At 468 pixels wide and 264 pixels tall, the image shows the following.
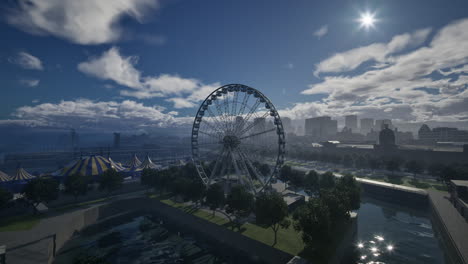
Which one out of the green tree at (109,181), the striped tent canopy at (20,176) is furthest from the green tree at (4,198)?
A: the striped tent canopy at (20,176)

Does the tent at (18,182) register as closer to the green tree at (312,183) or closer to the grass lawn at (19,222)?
the grass lawn at (19,222)

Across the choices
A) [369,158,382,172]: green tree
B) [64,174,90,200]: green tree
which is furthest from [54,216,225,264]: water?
[369,158,382,172]: green tree

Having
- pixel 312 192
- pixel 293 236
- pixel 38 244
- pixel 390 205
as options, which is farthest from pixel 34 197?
pixel 390 205

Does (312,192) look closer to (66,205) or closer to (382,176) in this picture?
(382,176)

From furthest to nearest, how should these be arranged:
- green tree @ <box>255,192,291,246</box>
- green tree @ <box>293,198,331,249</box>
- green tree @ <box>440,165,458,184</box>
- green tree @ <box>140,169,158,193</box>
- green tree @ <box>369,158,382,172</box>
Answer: green tree @ <box>369,158,382,172</box>
green tree @ <box>440,165,458,184</box>
green tree @ <box>140,169,158,193</box>
green tree @ <box>255,192,291,246</box>
green tree @ <box>293,198,331,249</box>

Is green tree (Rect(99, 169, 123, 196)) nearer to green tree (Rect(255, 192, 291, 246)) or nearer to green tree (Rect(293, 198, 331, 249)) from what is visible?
green tree (Rect(255, 192, 291, 246))
